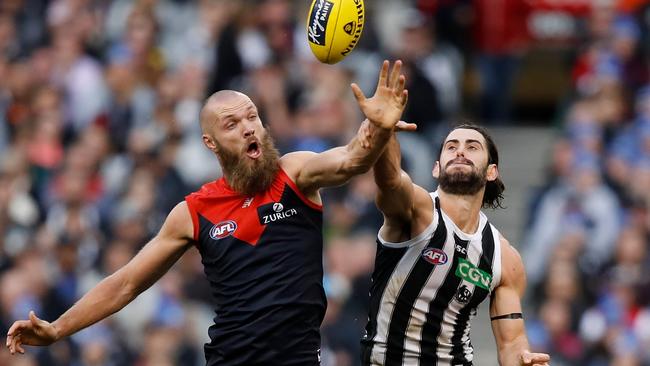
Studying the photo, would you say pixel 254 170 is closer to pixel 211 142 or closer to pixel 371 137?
pixel 211 142

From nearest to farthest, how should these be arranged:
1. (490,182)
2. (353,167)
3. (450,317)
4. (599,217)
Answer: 1. (353,167)
2. (450,317)
3. (490,182)
4. (599,217)

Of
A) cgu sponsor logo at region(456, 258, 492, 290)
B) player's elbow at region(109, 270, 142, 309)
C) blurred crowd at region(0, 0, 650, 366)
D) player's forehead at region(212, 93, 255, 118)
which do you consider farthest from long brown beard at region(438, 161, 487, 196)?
blurred crowd at region(0, 0, 650, 366)

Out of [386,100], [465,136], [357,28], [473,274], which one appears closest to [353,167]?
[386,100]

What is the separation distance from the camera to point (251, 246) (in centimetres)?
707

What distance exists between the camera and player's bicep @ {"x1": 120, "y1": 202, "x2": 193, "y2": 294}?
7219 millimetres

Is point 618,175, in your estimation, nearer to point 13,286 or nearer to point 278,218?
point 13,286

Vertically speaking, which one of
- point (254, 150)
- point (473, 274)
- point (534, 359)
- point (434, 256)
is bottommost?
point (534, 359)

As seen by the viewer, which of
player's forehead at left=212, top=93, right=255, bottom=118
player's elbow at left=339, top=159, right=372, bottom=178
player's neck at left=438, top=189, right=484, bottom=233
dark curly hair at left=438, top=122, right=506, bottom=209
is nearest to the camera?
player's elbow at left=339, top=159, right=372, bottom=178

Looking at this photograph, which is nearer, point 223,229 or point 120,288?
point 223,229

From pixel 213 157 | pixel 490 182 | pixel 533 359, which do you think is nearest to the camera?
pixel 533 359

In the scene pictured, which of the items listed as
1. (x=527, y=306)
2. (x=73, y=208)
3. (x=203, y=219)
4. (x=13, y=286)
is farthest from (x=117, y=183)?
(x=203, y=219)

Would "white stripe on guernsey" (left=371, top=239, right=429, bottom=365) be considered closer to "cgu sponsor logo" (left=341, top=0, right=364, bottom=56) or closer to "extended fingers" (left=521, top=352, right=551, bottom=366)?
"extended fingers" (left=521, top=352, right=551, bottom=366)

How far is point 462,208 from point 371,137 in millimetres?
976

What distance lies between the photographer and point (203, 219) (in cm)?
718
